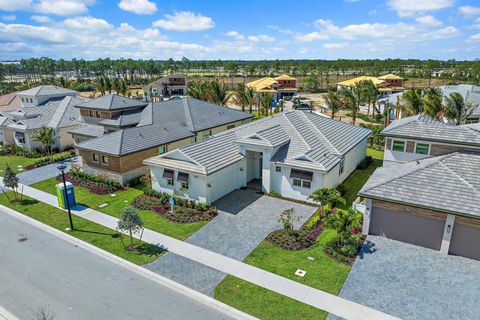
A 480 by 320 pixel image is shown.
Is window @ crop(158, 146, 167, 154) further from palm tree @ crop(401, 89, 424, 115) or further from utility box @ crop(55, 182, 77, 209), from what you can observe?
palm tree @ crop(401, 89, 424, 115)

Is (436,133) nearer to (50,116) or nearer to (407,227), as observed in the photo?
(407,227)

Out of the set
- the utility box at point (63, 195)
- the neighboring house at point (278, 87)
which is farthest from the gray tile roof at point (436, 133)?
the neighboring house at point (278, 87)

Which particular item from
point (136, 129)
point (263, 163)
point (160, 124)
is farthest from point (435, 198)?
point (160, 124)

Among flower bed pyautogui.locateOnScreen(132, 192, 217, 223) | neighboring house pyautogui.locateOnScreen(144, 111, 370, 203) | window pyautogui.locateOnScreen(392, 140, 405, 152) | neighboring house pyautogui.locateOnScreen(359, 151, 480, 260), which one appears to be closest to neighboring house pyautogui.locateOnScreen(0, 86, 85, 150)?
neighboring house pyautogui.locateOnScreen(144, 111, 370, 203)

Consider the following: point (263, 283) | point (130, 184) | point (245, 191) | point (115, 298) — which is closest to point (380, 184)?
point (263, 283)

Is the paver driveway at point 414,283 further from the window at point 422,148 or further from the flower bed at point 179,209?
the flower bed at point 179,209
